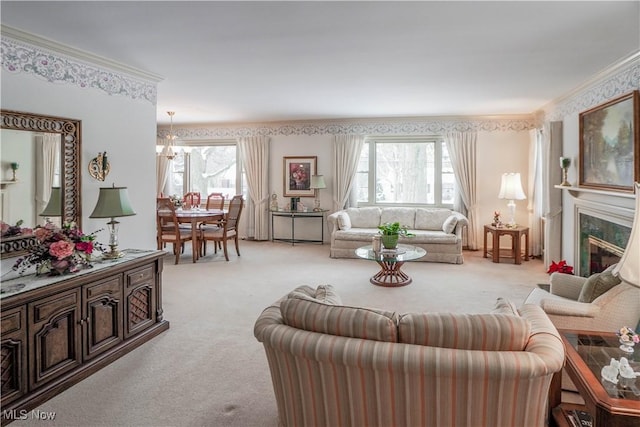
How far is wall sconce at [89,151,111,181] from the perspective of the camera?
3621 mm

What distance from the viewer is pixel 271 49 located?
11.6ft

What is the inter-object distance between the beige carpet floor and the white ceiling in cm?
246

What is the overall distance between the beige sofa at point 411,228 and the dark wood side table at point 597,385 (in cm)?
409

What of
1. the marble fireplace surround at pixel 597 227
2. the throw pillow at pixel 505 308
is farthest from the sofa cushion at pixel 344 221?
the throw pillow at pixel 505 308

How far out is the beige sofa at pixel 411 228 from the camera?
20.7ft

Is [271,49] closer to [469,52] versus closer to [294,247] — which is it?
[469,52]

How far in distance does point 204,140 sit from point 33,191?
591 cm

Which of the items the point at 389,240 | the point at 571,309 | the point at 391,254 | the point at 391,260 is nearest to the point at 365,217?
the point at 389,240

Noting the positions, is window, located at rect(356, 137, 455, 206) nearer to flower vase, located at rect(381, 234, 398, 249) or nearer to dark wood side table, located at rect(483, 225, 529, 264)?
dark wood side table, located at rect(483, 225, 529, 264)

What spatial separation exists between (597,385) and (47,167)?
3.77 metres

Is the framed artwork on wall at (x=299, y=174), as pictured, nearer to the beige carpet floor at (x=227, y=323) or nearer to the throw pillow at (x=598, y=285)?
the beige carpet floor at (x=227, y=323)

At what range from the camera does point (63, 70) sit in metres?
3.38

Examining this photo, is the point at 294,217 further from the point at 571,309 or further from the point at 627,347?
the point at 627,347

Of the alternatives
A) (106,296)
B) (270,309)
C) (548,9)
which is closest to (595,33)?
(548,9)
